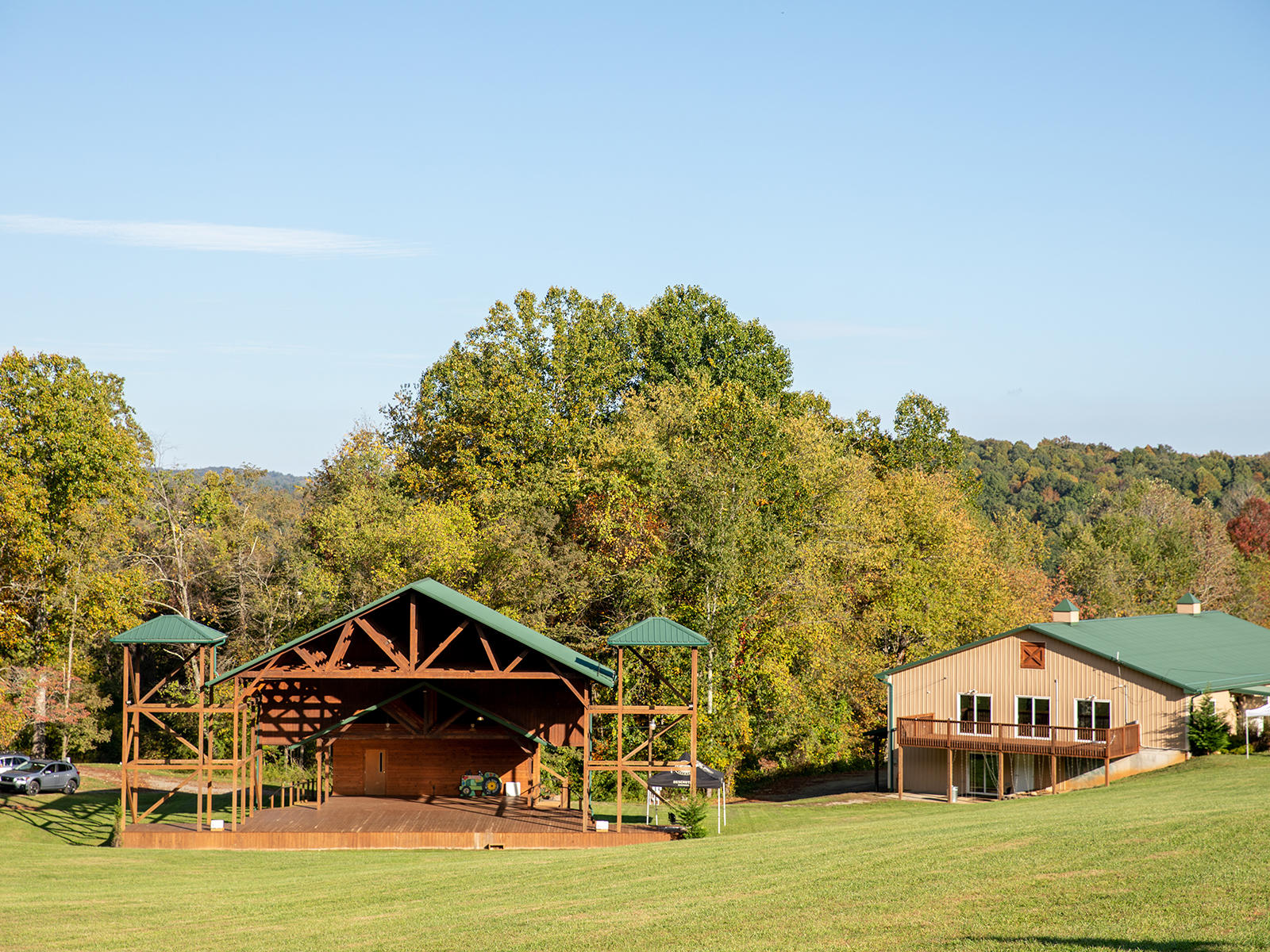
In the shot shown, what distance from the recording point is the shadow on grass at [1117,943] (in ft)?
36.3

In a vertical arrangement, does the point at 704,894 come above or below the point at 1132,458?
below

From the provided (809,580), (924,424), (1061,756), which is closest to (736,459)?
(809,580)

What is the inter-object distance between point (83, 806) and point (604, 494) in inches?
762

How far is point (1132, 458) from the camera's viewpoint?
5536 inches

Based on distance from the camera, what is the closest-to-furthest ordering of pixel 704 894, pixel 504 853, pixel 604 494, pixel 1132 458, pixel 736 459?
1. pixel 704 894
2. pixel 504 853
3. pixel 736 459
4. pixel 604 494
5. pixel 1132 458

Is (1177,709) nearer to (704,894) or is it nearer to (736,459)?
(736,459)

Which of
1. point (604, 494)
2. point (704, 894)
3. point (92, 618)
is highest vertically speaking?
point (604, 494)

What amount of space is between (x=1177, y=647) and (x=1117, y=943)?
29531 millimetres

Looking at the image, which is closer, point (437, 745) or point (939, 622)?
point (437, 745)

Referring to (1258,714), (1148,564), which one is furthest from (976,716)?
(1148,564)

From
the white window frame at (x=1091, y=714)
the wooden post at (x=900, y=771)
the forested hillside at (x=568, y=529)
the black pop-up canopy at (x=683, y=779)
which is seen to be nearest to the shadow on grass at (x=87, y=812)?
the forested hillside at (x=568, y=529)

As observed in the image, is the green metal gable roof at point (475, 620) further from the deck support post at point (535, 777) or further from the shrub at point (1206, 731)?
the shrub at point (1206, 731)

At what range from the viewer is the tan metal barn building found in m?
33.9

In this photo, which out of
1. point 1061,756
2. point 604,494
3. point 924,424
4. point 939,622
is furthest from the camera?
point 924,424
